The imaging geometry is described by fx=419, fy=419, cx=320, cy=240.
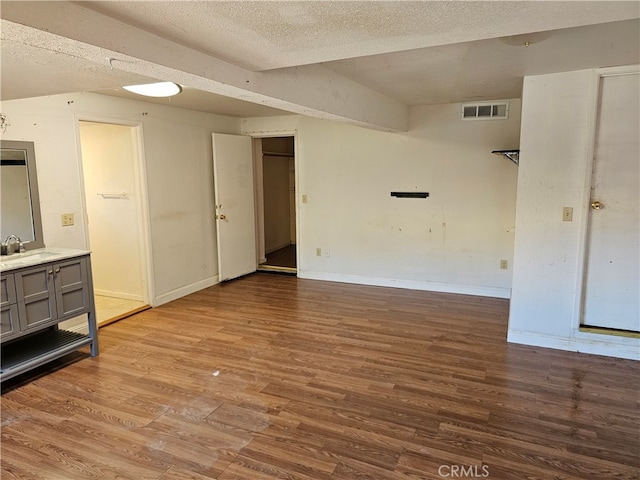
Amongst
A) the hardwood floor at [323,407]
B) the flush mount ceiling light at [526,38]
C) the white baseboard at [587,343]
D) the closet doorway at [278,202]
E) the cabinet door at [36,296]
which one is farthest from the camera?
the closet doorway at [278,202]

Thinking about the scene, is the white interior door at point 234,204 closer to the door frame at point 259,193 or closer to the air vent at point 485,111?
the door frame at point 259,193

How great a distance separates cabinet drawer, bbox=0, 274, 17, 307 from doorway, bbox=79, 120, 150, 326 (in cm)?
154

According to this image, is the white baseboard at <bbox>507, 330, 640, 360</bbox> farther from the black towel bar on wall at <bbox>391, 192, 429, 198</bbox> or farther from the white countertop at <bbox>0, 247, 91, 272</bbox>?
the white countertop at <bbox>0, 247, 91, 272</bbox>

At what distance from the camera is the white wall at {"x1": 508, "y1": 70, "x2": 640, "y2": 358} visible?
3164 mm

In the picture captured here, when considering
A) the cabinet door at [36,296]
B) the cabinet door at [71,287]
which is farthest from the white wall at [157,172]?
the cabinet door at [36,296]

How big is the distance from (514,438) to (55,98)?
13.5ft

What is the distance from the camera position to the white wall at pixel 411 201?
472cm

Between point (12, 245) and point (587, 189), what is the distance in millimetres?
4381

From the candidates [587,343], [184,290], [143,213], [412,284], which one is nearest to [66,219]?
[143,213]

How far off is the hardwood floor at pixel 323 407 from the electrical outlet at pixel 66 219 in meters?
1.05

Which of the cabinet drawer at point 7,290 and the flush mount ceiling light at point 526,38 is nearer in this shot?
the flush mount ceiling light at point 526,38

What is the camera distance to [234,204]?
5598 millimetres

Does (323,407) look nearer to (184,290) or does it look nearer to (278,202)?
(184,290)

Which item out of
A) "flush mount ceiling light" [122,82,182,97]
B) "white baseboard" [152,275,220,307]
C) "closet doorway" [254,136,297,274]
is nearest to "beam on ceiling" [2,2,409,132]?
"flush mount ceiling light" [122,82,182,97]
